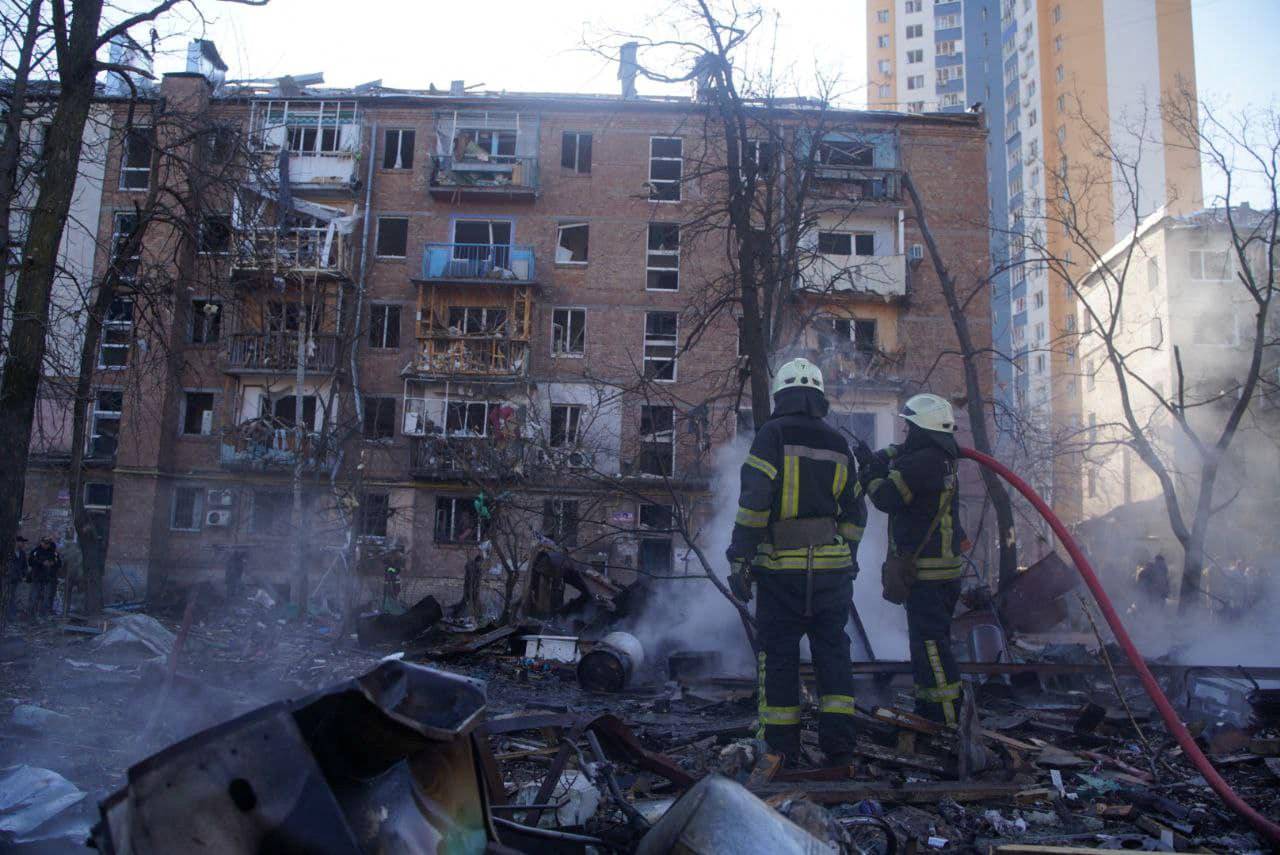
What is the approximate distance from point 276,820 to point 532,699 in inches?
243

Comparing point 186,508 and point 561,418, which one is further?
point 186,508

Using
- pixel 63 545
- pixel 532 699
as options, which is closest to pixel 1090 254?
pixel 532 699

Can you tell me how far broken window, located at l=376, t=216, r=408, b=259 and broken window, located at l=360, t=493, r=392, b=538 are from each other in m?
7.95

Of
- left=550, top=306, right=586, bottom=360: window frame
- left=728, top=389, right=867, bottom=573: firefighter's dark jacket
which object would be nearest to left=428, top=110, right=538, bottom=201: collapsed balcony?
left=550, top=306, right=586, bottom=360: window frame

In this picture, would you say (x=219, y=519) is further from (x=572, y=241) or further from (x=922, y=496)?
(x=922, y=496)

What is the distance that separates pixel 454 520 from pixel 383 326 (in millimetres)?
6785

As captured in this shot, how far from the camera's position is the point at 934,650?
5.51 m

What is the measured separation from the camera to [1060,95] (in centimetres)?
5119

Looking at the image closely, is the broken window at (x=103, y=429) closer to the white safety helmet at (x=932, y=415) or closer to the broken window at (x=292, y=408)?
the broken window at (x=292, y=408)

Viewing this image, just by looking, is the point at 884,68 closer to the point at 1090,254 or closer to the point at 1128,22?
the point at 1128,22

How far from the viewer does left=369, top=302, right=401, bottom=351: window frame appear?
28.6 meters

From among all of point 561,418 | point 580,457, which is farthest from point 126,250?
point 561,418

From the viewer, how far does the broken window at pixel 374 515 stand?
26.9 metres

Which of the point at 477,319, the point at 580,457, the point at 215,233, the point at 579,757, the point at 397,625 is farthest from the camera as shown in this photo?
the point at 477,319
